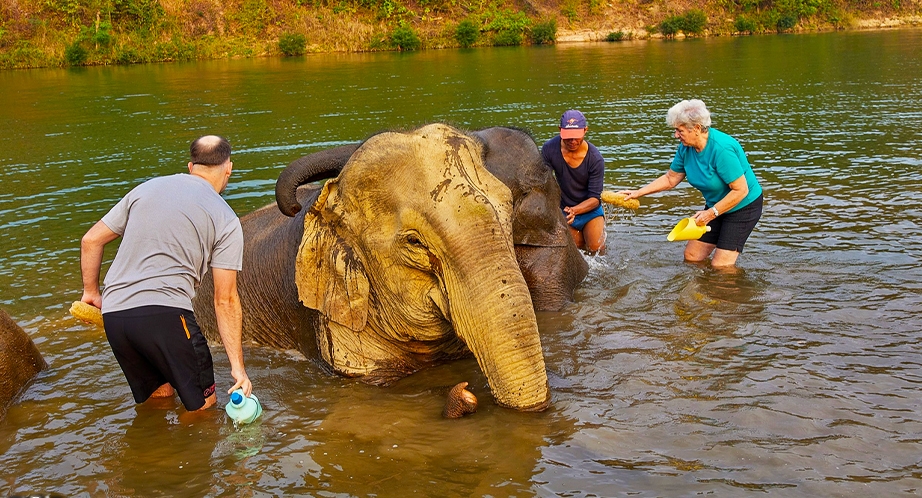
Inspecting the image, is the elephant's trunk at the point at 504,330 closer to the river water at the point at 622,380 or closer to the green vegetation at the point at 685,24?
the river water at the point at 622,380

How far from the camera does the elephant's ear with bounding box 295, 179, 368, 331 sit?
5602 mm

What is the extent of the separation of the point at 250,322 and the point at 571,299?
2.80 metres

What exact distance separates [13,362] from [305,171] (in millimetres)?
2628

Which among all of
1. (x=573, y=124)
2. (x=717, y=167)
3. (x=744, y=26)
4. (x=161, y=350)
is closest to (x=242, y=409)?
(x=161, y=350)

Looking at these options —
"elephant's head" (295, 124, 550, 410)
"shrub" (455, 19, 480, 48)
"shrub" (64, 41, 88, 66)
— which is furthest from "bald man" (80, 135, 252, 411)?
"shrub" (455, 19, 480, 48)

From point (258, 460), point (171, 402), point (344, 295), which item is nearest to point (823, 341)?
point (344, 295)

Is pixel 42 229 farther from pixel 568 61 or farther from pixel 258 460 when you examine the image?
pixel 568 61

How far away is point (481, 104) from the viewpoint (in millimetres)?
22906

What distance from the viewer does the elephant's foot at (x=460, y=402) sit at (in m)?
5.15

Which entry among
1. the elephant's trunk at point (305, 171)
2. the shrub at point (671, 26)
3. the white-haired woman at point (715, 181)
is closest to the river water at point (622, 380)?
the white-haired woman at point (715, 181)

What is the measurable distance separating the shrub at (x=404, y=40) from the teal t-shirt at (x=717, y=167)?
43.6 meters

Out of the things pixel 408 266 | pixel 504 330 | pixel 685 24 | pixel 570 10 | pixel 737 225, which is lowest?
pixel 737 225

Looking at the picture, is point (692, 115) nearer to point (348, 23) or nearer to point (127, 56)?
point (127, 56)

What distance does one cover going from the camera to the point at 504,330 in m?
4.57
